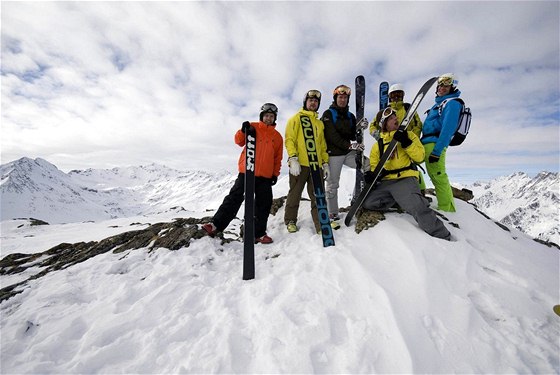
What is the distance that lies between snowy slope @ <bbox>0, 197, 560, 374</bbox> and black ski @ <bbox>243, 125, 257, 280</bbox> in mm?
261

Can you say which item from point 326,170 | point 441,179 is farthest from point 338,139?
point 441,179

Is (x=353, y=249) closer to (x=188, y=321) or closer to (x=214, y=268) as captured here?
(x=214, y=268)

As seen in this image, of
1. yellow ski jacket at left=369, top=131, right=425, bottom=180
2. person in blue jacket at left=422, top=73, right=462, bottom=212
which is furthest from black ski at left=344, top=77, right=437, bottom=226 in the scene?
person in blue jacket at left=422, top=73, right=462, bottom=212

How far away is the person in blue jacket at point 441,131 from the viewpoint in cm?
524

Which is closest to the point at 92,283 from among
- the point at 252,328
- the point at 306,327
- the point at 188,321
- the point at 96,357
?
the point at 96,357

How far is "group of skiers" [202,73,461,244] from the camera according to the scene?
5.19 meters

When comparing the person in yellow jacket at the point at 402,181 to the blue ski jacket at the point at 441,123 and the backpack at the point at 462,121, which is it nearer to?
the blue ski jacket at the point at 441,123

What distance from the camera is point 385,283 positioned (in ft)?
11.5

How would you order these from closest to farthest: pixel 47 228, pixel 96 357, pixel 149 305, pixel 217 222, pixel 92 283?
pixel 96 357 < pixel 149 305 < pixel 92 283 < pixel 217 222 < pixel 47 228

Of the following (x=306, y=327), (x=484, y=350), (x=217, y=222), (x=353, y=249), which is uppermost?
(x=217, y=222)

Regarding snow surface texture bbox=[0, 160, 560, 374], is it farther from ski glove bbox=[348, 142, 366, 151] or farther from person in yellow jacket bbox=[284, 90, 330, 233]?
ski glove bbox=[348, 142, 366, 151]

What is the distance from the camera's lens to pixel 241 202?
563 cm

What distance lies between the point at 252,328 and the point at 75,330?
2204 mm

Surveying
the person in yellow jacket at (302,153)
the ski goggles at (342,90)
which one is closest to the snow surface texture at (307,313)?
the person in yellow jacket at (302,153)
